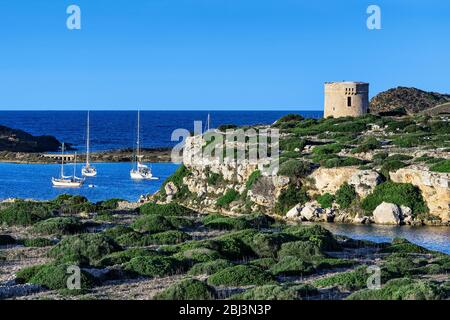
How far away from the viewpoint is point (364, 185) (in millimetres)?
48719

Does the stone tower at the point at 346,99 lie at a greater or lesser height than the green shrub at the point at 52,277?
greater

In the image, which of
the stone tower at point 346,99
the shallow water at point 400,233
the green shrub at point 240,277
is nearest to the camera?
the green shrub at point 240,277

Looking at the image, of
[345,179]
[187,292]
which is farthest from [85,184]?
[187,292]

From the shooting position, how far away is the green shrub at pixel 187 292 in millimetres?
19203

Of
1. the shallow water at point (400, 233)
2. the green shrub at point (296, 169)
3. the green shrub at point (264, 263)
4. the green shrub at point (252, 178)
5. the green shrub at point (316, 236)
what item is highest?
the green shrub at point (296, 169)

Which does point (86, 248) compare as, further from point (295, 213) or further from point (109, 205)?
point (295, 213)

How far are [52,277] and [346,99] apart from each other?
180 feet

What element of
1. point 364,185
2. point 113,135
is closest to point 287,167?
point 364,185

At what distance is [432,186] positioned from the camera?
46.6 meters

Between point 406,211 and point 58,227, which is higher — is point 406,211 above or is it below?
below

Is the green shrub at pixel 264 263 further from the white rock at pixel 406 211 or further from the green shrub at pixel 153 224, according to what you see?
the white rock at pixel 406 211

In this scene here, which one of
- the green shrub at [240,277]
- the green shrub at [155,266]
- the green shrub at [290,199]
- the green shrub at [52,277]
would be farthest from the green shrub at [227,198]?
the green shrub at [52,277]

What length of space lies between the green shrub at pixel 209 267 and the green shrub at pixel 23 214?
1299 centimetres
